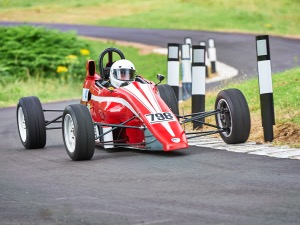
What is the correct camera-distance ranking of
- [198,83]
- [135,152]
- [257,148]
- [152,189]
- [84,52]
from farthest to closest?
[84,52], [198,83], [135,152], [257,148], [152,189]

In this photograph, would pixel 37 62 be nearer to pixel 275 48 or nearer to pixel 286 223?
pixel 275 48

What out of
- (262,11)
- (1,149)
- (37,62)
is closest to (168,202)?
(1,149)

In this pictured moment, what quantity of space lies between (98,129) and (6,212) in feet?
16.3

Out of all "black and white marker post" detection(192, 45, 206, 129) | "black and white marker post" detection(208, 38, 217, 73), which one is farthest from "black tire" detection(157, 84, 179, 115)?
"black and white marker post" detection(208, 38, 217, 73)

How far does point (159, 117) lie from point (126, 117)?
0.77m

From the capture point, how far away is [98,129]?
1330 centimetres

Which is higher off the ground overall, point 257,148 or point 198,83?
point 198,83

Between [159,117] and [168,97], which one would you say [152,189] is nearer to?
[159,117]

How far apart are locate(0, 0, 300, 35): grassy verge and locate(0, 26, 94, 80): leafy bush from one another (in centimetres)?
1678

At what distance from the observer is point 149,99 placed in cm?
1249

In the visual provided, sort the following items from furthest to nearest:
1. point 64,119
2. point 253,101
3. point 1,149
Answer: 1. point 253,101
2. point 1,149
3. point 64,119

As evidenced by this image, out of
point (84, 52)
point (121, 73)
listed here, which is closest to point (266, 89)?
point (121, 73)

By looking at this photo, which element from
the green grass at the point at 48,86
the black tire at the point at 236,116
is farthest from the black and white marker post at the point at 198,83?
the green grass at the point at 48,86

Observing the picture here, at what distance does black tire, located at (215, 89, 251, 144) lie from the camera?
1269 centimetres
